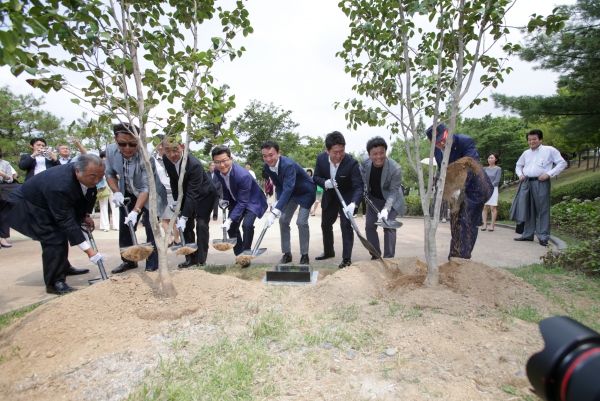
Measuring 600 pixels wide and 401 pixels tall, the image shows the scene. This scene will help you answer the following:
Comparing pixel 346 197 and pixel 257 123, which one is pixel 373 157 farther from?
pixel 257 123

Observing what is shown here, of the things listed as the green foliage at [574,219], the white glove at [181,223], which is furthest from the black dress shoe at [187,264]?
the green foliage at [574,219]

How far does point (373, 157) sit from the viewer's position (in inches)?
179

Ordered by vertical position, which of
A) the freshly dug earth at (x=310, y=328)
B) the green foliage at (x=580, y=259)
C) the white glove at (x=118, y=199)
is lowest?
the freshly dug earth at (x=310, y=328)

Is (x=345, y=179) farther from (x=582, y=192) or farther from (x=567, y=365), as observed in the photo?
(x=582, y=192)

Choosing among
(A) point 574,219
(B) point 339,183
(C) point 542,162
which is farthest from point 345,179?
(A) point 574,219

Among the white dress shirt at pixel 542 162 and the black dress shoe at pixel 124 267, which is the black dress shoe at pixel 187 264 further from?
the white dress shirt at pixel 542 162

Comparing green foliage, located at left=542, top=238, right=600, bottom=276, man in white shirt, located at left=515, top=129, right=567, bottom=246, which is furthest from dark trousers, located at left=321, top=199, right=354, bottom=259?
man in white shirt, located at left=515, top=129, right=567, bottom=246

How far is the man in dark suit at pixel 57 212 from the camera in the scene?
3725 millimetres

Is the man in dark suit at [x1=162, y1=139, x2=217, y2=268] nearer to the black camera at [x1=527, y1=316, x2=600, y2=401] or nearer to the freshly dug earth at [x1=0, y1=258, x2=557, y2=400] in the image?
the freshly dug earth at [x1=0, y1=258, x2=557, y2=400]

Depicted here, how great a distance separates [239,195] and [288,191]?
708 mm

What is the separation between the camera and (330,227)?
17.2 feet

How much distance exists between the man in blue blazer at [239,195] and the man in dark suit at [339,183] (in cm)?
94

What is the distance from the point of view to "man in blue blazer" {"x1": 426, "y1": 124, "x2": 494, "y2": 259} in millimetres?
4023

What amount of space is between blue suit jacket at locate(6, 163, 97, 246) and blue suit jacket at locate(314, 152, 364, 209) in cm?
298
